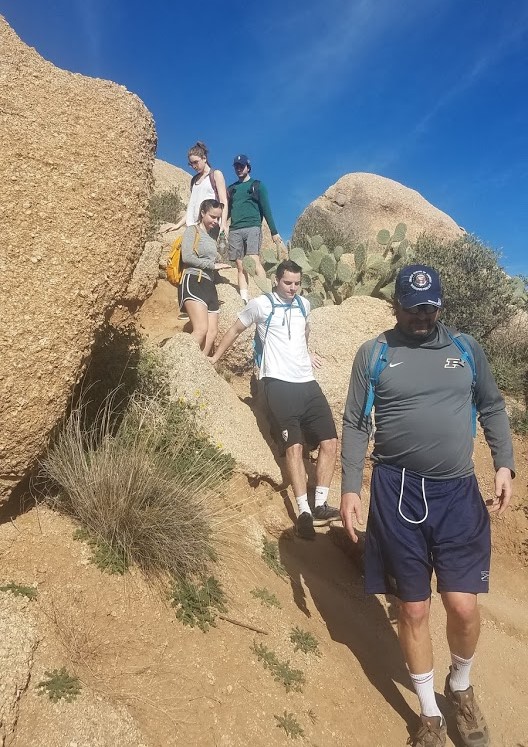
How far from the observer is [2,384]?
2.62 meters

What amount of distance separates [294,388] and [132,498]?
6.71 feet

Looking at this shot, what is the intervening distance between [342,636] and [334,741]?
1.04 m

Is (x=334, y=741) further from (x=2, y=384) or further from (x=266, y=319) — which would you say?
(x=266, y=319)

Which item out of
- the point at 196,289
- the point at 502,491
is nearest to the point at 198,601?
the point at 502,491

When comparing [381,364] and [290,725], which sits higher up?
[381,364]

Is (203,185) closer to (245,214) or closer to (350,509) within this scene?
(245,214)

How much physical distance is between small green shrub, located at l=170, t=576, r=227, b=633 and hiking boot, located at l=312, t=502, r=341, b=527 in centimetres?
144

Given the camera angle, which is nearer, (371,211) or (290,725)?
(290,725)

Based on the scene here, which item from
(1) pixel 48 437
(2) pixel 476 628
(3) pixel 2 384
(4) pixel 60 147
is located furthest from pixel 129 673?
(4) pixel 60 147

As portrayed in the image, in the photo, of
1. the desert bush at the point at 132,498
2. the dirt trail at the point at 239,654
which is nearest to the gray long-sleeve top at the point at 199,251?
the desert bush at the point at 132,498

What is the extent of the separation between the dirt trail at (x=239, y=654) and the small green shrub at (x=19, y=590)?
0.05 metres

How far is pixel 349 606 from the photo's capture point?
13.3ft

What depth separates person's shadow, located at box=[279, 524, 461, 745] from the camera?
3.30 meters

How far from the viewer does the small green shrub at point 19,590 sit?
241 cm
